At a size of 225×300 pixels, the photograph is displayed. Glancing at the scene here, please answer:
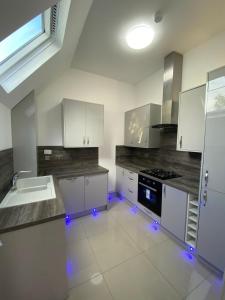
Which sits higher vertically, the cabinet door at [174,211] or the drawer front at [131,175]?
the drawer front at [131,175]

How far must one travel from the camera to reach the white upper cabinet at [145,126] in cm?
276

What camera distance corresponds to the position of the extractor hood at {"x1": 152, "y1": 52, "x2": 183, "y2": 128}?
2.44m

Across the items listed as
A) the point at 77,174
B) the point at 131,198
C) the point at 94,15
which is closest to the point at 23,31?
the point at 94,15

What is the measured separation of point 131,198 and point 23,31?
3.10 metres

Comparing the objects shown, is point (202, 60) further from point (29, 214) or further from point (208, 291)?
point (29, 214)

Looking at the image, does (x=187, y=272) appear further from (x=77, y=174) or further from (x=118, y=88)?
(x=118, y=88)

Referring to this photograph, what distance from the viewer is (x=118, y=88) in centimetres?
346

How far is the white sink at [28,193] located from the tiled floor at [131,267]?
0.89 meters

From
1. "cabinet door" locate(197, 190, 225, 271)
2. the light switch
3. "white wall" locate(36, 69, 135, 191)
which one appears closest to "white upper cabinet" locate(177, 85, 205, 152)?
"cabinet door" locate(197, 190, 225, 271)

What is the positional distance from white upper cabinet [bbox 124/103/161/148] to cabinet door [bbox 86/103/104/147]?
0.80 m

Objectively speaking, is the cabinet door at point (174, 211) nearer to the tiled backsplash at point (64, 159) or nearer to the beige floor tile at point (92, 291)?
the beige floor tile at point (92, 291)

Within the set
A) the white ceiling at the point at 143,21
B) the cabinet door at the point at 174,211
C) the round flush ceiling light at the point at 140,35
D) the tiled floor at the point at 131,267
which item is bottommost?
the tiled floor at the point at 131,267

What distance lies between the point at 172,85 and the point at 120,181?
7.64ft

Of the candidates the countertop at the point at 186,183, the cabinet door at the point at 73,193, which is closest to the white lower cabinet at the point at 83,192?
the cabinet door at the point at 73,193
